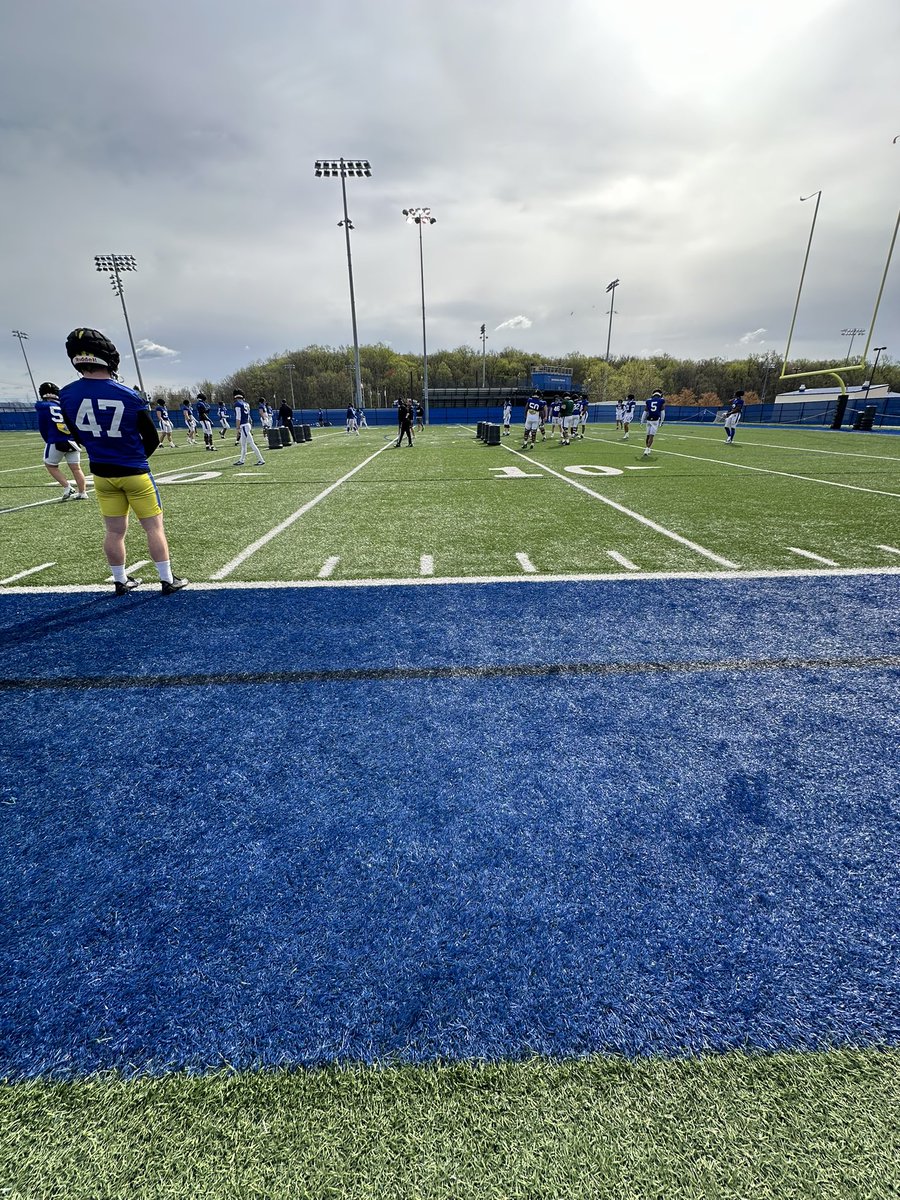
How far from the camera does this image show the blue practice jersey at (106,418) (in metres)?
4.35

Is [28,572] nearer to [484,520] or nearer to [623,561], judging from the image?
[484,520]

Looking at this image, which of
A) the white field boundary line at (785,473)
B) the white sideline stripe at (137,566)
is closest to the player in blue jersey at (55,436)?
the white sideline stripe at (137,566)

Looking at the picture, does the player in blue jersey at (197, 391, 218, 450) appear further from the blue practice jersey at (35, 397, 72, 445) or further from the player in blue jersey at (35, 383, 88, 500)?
the blue practice jersey at (35, 397, 72, 445)

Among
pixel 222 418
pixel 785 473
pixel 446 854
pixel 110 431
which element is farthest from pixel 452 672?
pixel 222 418

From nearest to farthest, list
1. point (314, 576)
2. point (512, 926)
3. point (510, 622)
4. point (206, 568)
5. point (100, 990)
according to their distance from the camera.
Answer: point (100, 990), point (512, 926), point (510, 622), point (314, 576), point (206, 568)

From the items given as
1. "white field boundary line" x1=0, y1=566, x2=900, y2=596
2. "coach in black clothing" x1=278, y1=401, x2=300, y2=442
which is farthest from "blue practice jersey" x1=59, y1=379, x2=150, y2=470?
"coach in black clothing" x1=278, y1=401, x2=300, y2=442

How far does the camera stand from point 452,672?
3.54m

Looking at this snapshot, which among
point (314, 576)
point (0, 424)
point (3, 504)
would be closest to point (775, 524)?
point (314, 576)

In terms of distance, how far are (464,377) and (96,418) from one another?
137477 millimetres

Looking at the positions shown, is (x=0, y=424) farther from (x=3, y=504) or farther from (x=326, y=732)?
(x=326, y=732)

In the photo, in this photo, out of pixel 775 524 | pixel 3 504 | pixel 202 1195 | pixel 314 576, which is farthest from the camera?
pixel 3 504

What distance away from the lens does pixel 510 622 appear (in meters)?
4.32

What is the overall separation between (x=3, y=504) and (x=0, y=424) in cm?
6063

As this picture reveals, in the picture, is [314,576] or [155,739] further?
[314,576]
